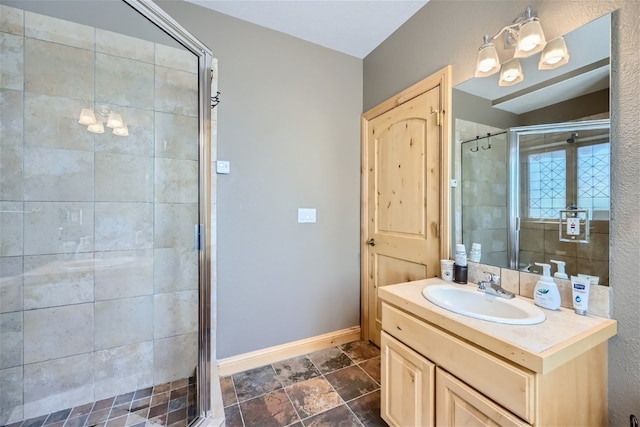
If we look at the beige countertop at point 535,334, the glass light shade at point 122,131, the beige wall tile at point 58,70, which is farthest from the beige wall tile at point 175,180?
the beige countertop at point 535,334

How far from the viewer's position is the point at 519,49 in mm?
1210

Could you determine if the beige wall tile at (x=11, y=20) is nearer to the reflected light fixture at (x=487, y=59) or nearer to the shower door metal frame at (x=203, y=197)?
the shower door metal frame at (x=203, y=197)

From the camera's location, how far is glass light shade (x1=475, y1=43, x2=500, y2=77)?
131 cm

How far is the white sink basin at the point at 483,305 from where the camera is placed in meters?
0.95

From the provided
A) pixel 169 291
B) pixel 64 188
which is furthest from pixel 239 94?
pixel 169 291

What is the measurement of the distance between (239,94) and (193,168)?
633 millimetres

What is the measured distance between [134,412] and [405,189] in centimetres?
213

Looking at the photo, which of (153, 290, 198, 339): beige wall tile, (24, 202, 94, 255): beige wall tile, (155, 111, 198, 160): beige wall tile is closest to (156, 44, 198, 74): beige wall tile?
(155, 111, 198, 160): beige wall tile

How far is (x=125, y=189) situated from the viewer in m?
1.59

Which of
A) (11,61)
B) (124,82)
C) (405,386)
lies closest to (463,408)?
(405,386)

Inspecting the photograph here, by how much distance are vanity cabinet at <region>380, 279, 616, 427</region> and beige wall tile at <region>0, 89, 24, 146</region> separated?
2.10m

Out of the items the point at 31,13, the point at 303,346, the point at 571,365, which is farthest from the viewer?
the point at 303,346

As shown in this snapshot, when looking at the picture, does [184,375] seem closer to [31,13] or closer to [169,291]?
[169,291]

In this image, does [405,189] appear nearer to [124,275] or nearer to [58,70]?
[124,275]
